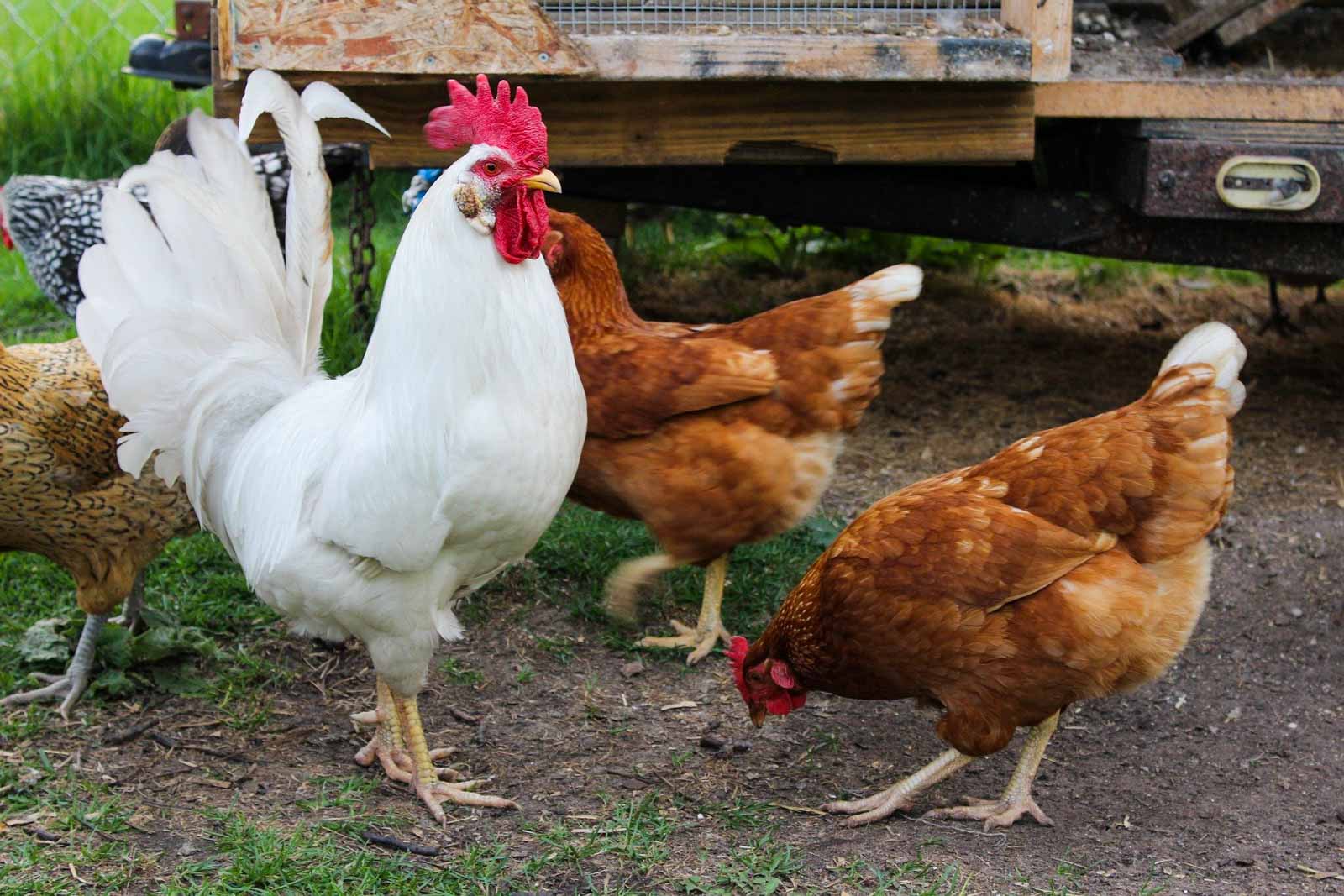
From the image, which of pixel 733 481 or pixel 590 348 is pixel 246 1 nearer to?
pixel 590 348

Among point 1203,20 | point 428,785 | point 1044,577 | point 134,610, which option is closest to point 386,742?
point 428,785

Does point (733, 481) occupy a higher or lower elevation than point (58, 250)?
lower

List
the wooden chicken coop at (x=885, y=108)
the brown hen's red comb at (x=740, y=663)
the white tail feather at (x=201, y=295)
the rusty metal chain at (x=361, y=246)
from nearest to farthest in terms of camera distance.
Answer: the white tail feather at (x=201, y=295) → the brown hen's red comb at (x=740, y=663) → the wooden chicken coop at (x=885, y=108) → the rusty metal chain at (x=361, y=246)

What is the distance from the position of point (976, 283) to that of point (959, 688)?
15.2 feet

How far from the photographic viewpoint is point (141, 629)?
4359mm

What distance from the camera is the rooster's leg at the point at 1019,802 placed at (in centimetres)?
346

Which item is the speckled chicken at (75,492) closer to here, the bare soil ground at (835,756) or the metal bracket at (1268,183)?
the bare soil ground at (835,756)

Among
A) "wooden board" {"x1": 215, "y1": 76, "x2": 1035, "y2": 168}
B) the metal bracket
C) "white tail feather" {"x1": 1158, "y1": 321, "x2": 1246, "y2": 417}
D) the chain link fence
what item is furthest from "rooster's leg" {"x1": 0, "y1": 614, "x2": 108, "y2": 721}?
the chain link fence

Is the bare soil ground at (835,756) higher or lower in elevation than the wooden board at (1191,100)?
lower

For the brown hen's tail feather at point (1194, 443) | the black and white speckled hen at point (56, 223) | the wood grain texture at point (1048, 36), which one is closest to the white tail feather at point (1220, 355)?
the brown hen's tail feather at point (1194, 443)

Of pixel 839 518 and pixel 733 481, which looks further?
pixel 839 518

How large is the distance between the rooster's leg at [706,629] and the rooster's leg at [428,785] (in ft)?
3.14

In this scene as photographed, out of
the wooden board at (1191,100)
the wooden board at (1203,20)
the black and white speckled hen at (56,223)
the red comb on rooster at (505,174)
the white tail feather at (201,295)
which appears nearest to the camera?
the red comb on rooster at (505,174)

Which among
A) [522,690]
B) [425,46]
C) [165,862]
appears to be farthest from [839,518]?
[165,862]
